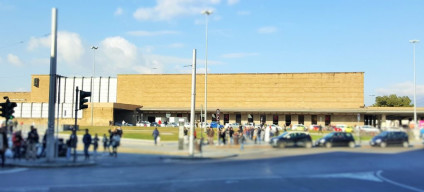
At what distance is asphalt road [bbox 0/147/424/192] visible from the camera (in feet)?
47.2

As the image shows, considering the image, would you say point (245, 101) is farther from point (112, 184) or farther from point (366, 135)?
point (112, 184)

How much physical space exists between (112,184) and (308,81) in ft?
251

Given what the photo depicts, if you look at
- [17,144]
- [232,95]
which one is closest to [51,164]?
[17,144]

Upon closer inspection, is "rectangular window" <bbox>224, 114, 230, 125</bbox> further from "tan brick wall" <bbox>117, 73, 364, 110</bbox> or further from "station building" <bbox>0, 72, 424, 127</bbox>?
"tan brick wall" <bbox>117, 73, 364, 110</bbox>

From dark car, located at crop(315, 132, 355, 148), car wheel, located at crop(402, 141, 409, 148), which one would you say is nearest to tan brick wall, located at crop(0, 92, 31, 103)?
dark car, located at crop(315, 132, 355, 148)

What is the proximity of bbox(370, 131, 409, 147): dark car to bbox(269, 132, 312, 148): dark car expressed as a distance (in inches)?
188

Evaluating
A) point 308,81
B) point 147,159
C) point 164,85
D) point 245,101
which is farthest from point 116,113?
point 147,159

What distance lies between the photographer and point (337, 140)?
85.8 ft

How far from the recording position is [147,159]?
968 inches

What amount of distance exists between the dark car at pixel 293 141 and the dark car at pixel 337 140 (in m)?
0.88

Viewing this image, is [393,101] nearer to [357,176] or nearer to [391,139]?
[391,139]

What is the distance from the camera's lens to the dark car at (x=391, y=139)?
23781 millimetres

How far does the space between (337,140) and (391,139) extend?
3.29 metres

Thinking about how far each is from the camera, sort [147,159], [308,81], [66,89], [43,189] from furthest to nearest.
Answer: [66,89] → [308,81] → [147,159] → [43,189]
